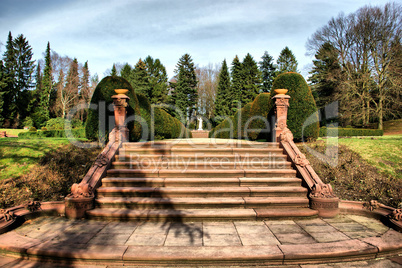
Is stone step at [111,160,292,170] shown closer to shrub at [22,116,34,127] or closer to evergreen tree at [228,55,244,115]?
evergreen tree at [228,55,244,115]

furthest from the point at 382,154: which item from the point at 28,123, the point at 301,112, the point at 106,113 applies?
the point at 28,123

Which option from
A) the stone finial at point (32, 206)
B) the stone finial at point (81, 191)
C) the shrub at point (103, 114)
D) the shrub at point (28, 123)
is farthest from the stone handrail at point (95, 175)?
the shrub at point (28, 123)

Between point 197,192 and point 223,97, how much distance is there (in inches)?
1532

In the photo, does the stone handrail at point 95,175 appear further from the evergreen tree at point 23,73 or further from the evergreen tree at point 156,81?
the evergreen tree at point 23,73

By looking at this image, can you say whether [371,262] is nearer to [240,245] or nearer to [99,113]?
[240,245]

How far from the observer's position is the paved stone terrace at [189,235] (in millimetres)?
3248

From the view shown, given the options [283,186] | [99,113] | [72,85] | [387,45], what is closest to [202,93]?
[72,85]

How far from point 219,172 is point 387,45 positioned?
1098 inches

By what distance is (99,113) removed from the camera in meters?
8.11

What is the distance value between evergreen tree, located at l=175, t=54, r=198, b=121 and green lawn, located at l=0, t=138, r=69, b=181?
111ft

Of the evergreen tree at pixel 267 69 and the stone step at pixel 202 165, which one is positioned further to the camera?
the evergreen tree at pixel 267 69

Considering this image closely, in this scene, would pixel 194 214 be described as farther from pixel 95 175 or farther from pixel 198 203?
pixel 95 175

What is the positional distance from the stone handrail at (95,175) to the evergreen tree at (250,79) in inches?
1363

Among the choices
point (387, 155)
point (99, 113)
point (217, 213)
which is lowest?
point (217, 213)
